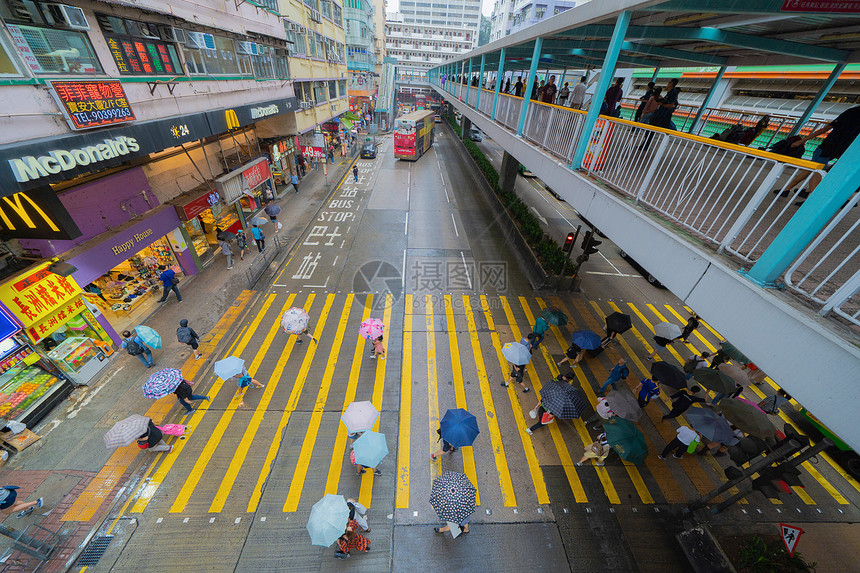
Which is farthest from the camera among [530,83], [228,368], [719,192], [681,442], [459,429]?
[530,83]

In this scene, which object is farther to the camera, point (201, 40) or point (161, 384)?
point (201, 40)

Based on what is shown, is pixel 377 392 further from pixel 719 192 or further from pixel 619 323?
pixel 719 192

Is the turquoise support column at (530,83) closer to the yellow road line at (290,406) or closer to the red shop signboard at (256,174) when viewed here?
the yellow road line at (290,406)

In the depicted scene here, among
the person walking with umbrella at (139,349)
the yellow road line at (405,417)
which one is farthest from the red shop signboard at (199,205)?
the yellow road line at (405,417)

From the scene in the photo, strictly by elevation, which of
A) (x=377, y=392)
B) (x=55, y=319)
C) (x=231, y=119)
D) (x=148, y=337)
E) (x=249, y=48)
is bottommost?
(x=377, y=392)

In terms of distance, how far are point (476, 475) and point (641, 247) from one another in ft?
22.0

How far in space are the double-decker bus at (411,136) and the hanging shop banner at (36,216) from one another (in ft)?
97.9

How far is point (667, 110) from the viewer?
27.2 feet

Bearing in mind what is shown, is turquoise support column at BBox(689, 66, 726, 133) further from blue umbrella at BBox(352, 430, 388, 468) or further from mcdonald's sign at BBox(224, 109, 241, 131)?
mcdonald's sign at BBox(224, 109, 241, 131)

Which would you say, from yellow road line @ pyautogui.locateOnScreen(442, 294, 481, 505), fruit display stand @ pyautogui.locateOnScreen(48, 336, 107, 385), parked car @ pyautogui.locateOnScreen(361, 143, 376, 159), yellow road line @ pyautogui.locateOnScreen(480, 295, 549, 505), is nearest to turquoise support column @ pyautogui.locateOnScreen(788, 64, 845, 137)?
yellow road line @ pyautogui.locateOnScreen(480, 295, 549, 505)

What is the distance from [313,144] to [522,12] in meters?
56.8

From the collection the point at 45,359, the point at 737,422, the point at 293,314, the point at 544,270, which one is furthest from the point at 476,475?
the point at 45,359

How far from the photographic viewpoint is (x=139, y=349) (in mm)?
9750

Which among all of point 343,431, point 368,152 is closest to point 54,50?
point 343,431
